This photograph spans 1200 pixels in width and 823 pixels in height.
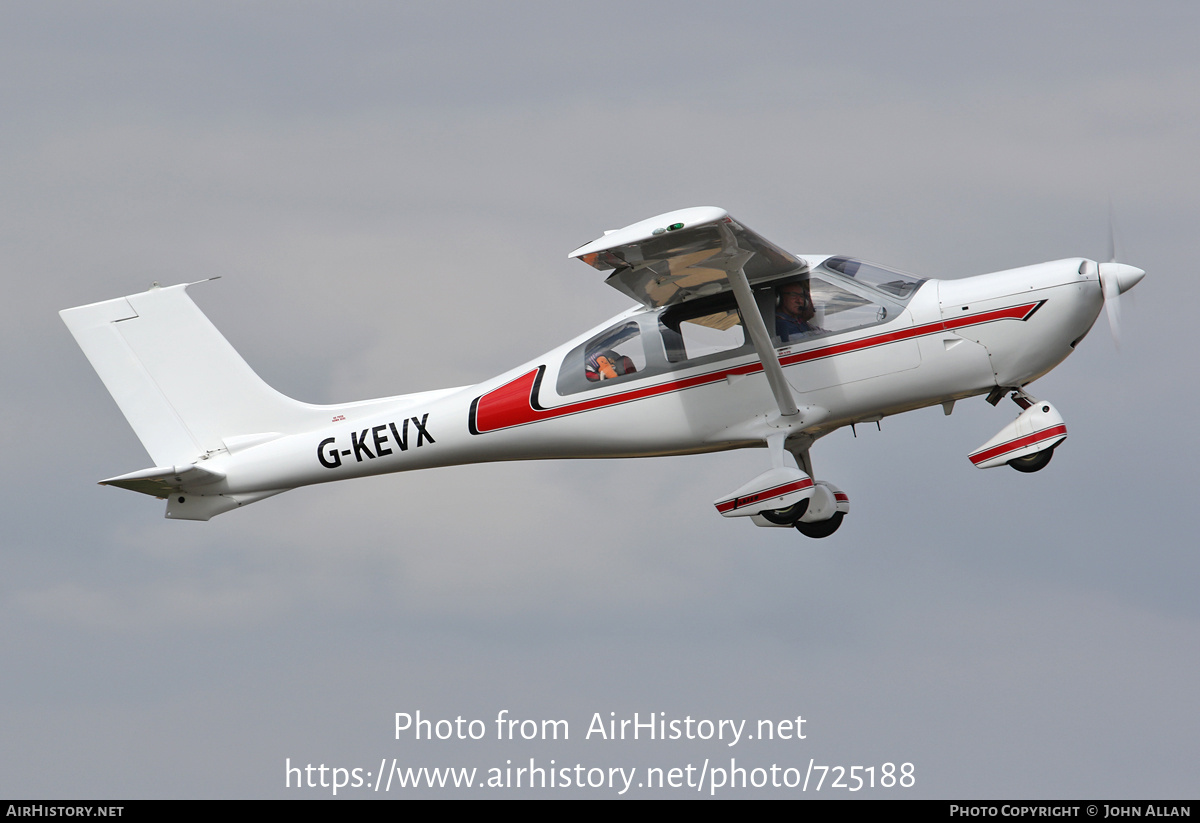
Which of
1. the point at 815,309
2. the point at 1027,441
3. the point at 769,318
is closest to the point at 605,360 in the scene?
the point at 769,318

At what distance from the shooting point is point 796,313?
51.8 ft

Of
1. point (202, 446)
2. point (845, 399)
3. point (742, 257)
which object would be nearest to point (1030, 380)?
point (845, 399)

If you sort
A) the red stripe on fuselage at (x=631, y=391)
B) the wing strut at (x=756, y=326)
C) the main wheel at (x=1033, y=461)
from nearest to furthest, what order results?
1. the wing strut at (x=756, y=326)
2. the main wheel at (x=1033, y=461)
3. the red stripe on fuselage at (x=631, y=391)

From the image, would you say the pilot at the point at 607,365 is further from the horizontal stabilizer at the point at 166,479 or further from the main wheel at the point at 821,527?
the horizontal stabilizer at the point at 166,479

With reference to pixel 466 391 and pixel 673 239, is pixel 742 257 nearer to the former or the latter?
pixel 673 239

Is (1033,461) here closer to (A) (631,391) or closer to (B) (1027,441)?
(B) (1027,441)

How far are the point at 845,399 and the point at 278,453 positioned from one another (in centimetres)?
661

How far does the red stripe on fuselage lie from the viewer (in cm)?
1538

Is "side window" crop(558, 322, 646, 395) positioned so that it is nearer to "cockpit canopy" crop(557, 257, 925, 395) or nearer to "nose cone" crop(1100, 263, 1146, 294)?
"cockpit canopy" crop(557, 257, 925, 395)

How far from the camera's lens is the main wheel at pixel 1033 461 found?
592 inches

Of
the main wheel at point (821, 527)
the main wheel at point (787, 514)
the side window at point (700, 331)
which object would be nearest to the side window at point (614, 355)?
the side window at point (700, 331)

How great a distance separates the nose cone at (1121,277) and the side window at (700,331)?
3.70m

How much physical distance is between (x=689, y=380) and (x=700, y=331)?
54cm

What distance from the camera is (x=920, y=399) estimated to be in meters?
15.6
